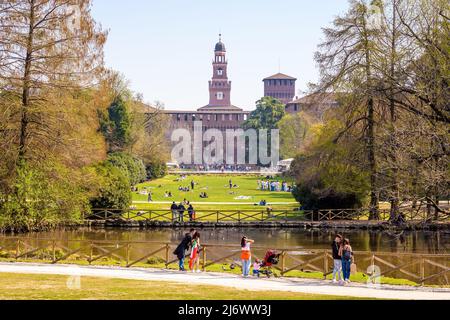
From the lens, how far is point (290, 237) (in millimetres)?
41594

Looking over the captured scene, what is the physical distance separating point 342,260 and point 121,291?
663cm

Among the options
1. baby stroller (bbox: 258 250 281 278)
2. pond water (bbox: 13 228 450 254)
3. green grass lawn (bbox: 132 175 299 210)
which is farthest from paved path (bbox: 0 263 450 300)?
green grass lawn (bbox: 132 175 299 210)

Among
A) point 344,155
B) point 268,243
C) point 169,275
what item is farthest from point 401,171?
point 344,155

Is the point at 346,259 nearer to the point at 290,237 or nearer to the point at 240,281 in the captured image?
the point at 240,281

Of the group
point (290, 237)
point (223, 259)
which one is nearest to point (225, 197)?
point (290, 237)

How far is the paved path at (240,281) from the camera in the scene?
19.7 meters

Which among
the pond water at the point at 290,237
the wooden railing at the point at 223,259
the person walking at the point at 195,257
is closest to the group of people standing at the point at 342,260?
the wooden railing at the point at 223,259

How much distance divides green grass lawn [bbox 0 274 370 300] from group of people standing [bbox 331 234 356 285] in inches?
121

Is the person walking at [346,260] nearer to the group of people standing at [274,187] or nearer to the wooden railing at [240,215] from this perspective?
the wooden railing at [240,215]

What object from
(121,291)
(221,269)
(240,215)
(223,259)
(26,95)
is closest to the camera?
(121,291)

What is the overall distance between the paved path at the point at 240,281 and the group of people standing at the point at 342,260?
1.31 feet

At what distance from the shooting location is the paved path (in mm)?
19688

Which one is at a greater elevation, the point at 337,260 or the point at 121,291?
the point at 337,260

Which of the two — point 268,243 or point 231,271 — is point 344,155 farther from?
point 231,271
